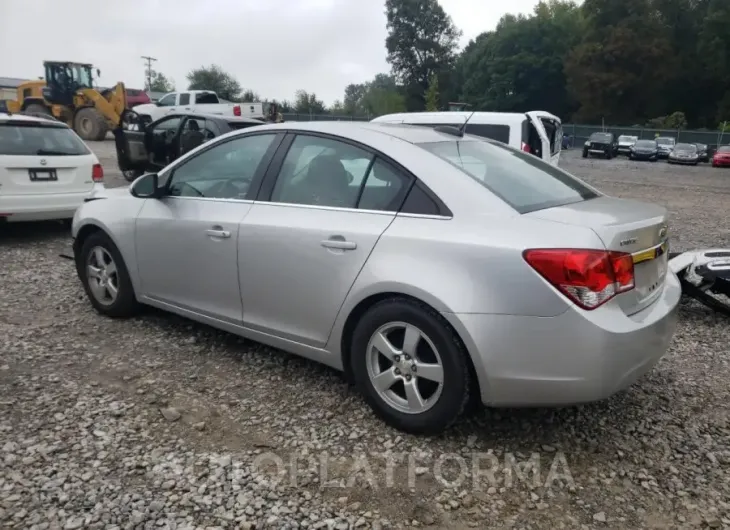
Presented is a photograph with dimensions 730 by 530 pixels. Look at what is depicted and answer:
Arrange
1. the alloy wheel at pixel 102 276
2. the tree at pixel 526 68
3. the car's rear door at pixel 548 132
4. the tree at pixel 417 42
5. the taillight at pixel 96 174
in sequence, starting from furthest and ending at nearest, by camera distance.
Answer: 1. the tree at pixel 417 42
2. the tree at pixel 526 68
3. the car's rear door at pixel 548 132
4. the taillight at pixel 96 174
5. the alloy wheel at pixel 102 276

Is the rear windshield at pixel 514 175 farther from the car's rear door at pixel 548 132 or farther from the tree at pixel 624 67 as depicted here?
the tree at pixel 624 67

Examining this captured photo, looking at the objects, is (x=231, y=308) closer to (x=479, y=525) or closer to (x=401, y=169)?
(x=401, y=169)

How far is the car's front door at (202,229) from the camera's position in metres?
3.73

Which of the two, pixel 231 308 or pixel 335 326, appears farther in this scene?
pixel 231 308

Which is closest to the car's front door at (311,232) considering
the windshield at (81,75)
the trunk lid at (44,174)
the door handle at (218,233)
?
the door handle at (218,233)

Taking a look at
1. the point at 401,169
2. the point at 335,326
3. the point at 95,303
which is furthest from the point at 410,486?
the point at 95,303

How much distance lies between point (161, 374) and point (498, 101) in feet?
206

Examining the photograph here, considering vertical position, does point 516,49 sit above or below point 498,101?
above

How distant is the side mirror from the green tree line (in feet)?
173

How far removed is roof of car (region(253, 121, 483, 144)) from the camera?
3.47m

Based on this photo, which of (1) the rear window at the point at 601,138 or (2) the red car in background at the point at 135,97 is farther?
(1) the rear window at the point at 601,138

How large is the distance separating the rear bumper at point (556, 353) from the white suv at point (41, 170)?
5.72m

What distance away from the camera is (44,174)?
7.12 metres

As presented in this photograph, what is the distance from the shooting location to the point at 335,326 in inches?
128
